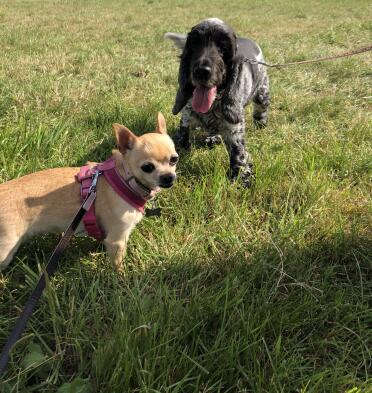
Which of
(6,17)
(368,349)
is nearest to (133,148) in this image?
(368,349)

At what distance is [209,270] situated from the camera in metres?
2.61

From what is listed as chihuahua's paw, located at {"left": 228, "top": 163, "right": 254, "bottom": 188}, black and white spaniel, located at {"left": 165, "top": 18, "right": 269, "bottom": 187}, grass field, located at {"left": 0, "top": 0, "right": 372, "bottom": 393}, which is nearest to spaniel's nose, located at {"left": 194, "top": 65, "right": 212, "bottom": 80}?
black and white spaniel, located at {"left": 165, "top": 18, "right": 269, "bottom": 187}

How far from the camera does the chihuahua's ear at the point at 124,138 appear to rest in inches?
97.7

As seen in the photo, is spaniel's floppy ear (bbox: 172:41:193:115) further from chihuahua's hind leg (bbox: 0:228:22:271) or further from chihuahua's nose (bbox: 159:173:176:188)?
chihuahua's hind leg (bbox: 0:228:22:271)

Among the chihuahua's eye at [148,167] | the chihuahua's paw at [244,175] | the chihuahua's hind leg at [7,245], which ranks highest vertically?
the chihuahua's eye at [148,167]

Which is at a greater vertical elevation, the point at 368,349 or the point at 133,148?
the point at 133,148

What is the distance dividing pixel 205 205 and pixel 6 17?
1344 centimetres

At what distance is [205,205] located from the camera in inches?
127

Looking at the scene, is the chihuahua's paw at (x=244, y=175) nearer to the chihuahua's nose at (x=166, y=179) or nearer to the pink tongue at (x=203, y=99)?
the pink tongue at (x=203, y=99)

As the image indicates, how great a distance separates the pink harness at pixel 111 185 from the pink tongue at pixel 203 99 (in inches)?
55.0

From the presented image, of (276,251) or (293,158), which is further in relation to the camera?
(293,158)

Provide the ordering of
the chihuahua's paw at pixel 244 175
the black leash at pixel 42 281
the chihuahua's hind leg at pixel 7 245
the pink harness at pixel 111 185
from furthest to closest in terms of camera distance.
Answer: the chihuahua's paw at pixel 244 175
the pink harness at pixel 111 185
the chihuahua's hind leg at pixel 7 245
the black leash at pixel 42 281

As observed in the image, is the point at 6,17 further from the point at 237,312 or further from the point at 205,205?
the point at 237,312

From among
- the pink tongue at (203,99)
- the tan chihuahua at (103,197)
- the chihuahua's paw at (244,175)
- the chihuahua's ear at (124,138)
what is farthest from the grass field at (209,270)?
the chihuahua's ear at (124,138)
